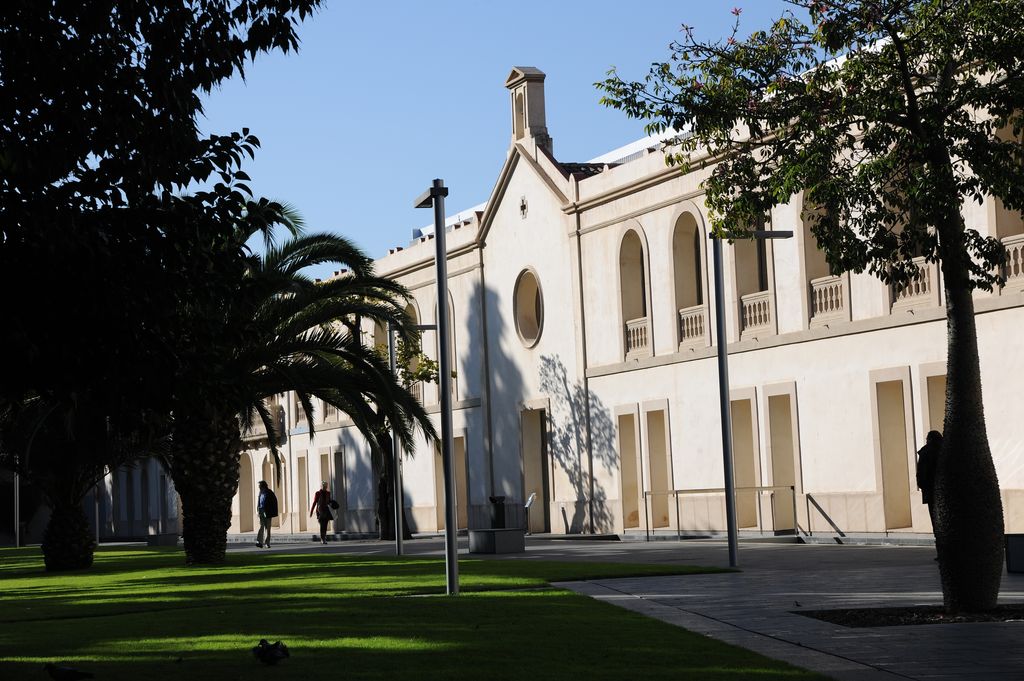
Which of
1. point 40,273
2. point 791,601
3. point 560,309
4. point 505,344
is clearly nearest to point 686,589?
point 791,601

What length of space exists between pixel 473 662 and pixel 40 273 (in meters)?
4.11

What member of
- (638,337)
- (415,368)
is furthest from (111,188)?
(415,368)

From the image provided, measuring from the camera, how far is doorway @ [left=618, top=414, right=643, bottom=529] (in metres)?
38.3

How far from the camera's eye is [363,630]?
13516 millimetres

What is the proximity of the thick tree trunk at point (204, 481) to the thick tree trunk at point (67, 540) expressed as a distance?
3787mm

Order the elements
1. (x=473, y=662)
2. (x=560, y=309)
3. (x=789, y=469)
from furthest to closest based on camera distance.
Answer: (x=560, y=309) < (x=789, y=469) < (x=473, y=662)

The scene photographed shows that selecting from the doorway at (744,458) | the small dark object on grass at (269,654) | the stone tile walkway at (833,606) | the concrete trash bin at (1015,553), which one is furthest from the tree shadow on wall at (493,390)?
the small dark object on grass at (269,654)

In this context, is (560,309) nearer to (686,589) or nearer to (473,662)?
(686,589)

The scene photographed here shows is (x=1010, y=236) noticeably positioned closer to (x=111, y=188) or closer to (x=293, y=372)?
(x=293, y=372)

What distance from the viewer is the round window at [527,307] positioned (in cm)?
4347

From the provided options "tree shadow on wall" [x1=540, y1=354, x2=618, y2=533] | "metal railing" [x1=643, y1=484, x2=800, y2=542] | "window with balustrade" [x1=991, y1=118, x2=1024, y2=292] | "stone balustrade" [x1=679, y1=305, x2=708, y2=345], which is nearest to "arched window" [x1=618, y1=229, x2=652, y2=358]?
"stone balustrade" [x1=679, y1=305, x2=708, y2=345]

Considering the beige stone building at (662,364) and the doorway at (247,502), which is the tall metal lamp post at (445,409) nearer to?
the beige stone building at (662,364)

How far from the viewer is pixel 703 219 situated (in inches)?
1364

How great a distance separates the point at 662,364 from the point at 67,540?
14.0 metres
